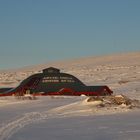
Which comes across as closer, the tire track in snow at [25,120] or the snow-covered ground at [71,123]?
the snow-covered ground at [71,123]

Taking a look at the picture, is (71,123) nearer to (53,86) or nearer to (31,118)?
(31,118)

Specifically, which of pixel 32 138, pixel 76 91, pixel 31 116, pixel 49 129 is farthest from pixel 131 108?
pixel 76 91

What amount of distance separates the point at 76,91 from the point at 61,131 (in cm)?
1110

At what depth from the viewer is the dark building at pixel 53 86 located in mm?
19500

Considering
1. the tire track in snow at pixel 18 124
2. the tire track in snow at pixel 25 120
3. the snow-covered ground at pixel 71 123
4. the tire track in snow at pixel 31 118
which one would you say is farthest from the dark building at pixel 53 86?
the tire track in snow at pixel 18 124

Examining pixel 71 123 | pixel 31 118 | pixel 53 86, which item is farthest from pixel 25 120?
pixel 53 86

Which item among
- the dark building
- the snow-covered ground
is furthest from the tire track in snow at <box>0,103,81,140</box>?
the dark building

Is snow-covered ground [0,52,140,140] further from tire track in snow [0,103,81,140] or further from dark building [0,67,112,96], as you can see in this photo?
dark building [0,67,112,96]

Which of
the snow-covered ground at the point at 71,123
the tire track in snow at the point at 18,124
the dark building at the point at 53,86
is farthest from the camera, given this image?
the dark building at the point at 53,86

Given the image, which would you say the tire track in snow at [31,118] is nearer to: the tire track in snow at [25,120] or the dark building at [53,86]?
the tire track in snow at [25,120]

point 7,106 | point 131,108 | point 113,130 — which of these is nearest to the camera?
point 113,130

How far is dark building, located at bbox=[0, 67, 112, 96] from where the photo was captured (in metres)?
19.5

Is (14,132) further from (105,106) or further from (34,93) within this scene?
(34,93)

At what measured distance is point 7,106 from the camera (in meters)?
15.0
